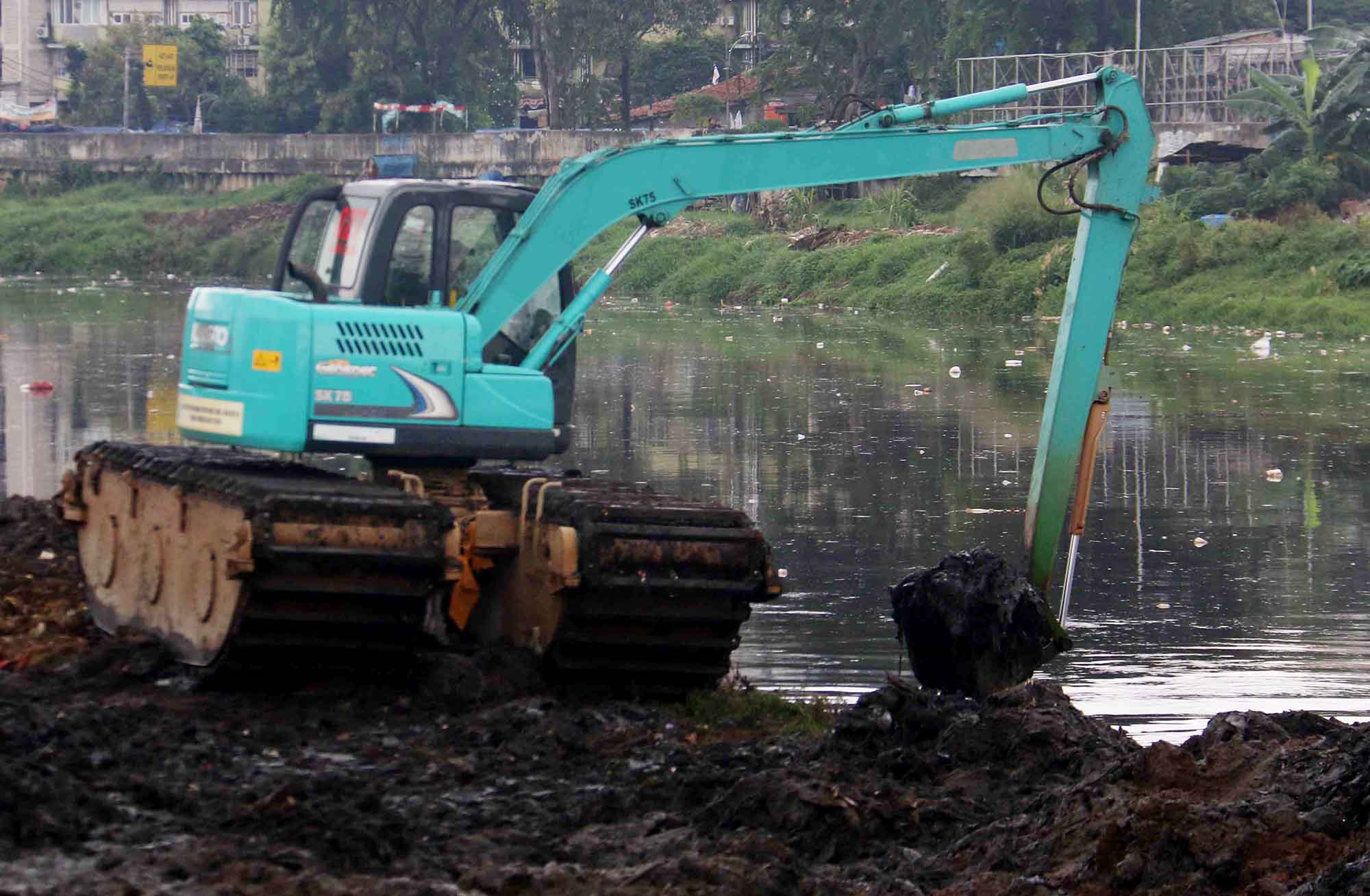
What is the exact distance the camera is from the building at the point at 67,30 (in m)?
92.2

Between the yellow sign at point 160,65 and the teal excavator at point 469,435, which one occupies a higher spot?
the yellow sign at point 160,65

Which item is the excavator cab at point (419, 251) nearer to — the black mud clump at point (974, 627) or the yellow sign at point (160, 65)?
the black mud clump at point (974, 627)

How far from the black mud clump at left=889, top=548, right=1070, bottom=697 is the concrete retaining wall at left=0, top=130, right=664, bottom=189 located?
49.4 metres

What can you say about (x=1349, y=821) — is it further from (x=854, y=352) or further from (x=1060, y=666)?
(x=854, y=352)

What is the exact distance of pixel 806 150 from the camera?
34.1 feet

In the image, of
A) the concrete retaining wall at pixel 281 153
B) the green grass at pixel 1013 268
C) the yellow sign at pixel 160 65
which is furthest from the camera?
the yellow sign at pixel 160 65

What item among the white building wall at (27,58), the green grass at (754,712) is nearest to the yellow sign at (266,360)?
the green grass at (754,712)

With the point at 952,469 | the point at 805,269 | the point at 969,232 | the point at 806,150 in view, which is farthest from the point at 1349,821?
the point at 805,269

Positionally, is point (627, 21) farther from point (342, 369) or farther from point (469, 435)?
point (342, 369)

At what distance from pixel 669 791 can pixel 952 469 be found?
11.3 m

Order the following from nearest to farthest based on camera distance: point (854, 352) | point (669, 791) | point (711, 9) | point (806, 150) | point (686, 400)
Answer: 1. point (669, 791)
2. point (806, 150)
3. point (686, 400)
4. point (854, 352)
5. point (711, 9)

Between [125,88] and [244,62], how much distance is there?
10123 millimetres

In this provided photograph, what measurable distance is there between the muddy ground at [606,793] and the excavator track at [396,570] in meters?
0.27

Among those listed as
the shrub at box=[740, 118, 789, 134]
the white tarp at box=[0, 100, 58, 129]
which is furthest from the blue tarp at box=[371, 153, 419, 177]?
the white tarp at box=[0, 100, 58, 129]
